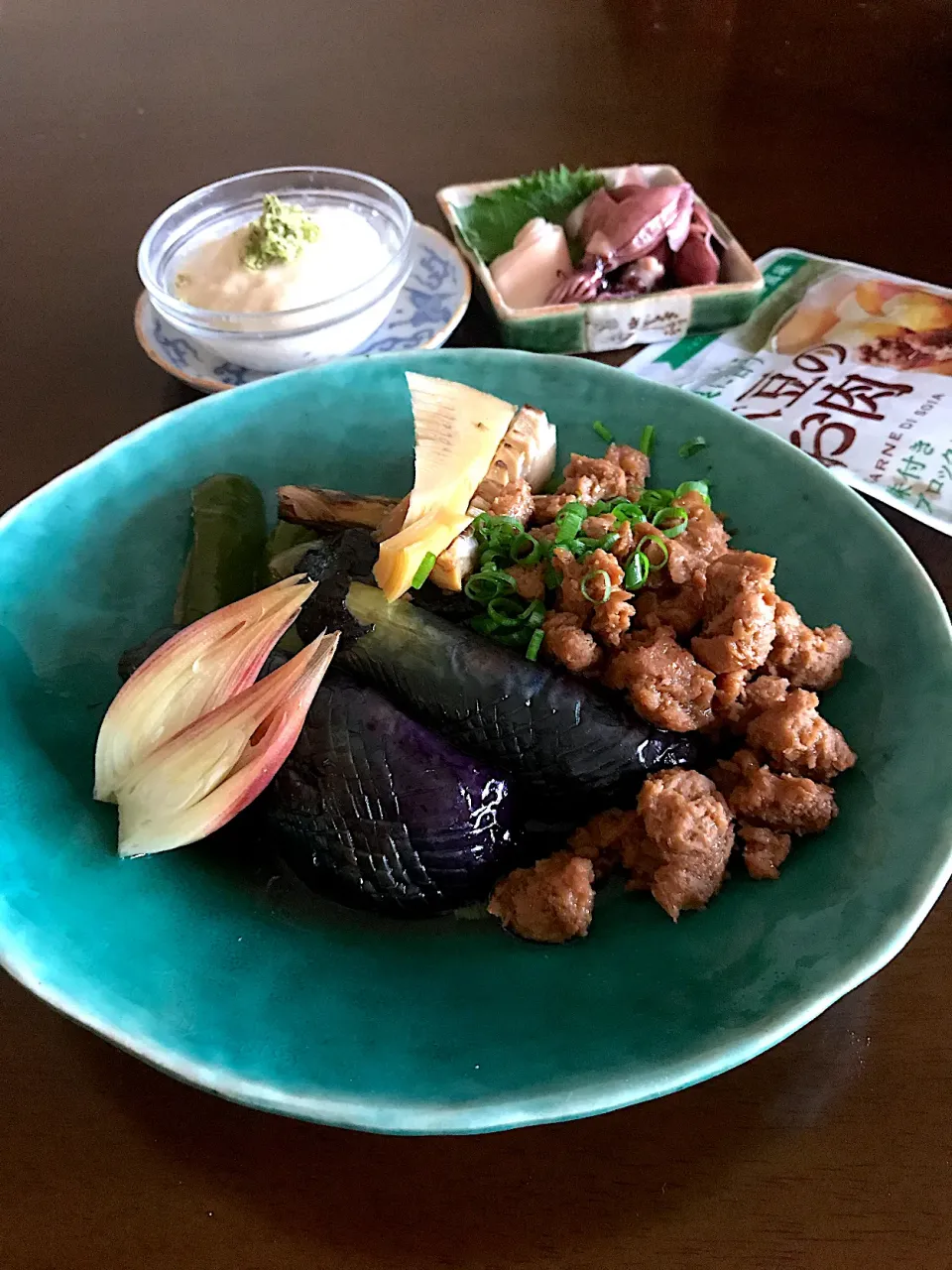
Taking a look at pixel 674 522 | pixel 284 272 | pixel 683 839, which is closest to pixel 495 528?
pixel 674 522

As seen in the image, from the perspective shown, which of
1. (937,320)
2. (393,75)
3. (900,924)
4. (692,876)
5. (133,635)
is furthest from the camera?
(393,75)

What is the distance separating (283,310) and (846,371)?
117 centimetres

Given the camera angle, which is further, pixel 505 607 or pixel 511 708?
pixel 505 607

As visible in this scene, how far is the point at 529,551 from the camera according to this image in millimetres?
1277

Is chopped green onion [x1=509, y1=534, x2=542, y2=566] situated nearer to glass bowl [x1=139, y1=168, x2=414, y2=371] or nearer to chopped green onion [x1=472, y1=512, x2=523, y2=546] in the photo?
chopped green onion [x1=472, y1=512, x2=523, y2=546]

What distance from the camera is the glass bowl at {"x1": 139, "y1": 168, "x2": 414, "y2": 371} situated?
1871 millimetres

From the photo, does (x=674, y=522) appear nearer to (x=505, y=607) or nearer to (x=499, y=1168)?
(x=505, y=607)

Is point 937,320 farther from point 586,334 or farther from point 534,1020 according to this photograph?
point 534,1020

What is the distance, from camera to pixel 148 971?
1.00 m

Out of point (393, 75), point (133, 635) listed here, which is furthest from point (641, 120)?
point (133, 635)

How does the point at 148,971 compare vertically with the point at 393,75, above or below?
below

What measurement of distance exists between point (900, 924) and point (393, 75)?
306cm

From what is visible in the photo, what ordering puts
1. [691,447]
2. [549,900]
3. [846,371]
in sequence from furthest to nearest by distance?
[846,371], [691,447], [549,900]

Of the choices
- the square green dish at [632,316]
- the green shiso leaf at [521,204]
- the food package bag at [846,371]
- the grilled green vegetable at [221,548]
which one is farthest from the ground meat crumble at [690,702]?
the green shiso leaf at [521,204]
